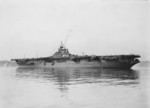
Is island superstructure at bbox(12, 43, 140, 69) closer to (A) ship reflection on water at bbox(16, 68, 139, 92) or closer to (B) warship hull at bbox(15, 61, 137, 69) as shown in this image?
(B) warship hull at bbox(15, 61, 137, 69)

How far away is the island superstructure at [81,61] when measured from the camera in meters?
56.6

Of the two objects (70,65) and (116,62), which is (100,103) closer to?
(116,62)

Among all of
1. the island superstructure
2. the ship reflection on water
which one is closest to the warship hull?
the island superstructure

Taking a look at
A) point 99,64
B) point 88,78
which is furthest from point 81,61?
point 88,78

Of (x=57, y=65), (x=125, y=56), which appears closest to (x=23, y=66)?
(x=57, y=65)

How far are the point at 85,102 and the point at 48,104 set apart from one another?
5.88 ft

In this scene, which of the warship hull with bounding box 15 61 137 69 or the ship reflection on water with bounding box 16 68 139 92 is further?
the warship hull with bounding box 15 61 137 69

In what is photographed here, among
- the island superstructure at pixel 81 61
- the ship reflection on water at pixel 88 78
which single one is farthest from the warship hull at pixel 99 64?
the ship reflection on water at pixel 88 78

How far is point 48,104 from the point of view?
12.7 metres

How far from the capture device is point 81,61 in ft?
209

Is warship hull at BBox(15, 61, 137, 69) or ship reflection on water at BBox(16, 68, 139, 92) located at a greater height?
warship hull at BBox(15, 61, 137, 69)

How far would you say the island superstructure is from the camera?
2227 inches

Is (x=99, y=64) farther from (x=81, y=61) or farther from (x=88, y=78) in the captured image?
(x=88, y=78)

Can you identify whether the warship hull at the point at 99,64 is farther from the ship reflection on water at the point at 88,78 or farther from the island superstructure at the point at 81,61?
the ship reflection on water at the point at 88,78
